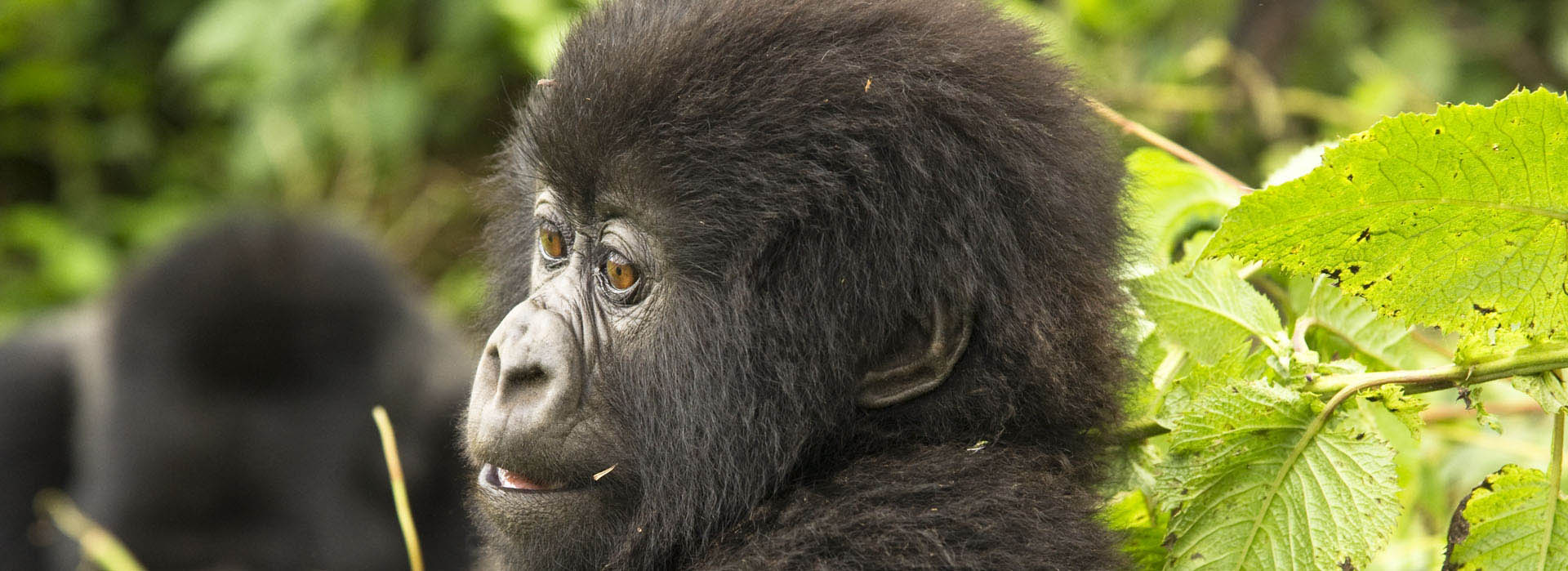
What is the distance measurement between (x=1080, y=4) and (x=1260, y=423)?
227cm

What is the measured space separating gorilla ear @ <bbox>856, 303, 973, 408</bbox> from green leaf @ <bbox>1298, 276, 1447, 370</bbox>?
411mm

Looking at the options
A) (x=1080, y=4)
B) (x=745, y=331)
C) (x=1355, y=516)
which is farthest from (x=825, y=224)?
(x=1080, y=4)

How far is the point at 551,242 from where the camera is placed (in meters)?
1.58

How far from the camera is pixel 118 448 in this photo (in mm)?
3723

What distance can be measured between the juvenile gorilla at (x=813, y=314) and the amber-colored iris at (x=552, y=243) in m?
0.09

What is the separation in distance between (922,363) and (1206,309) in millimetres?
350

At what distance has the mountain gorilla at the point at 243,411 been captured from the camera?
144 inches

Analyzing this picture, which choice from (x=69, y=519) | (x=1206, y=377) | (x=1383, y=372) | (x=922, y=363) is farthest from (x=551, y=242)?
(x=69, y=519)

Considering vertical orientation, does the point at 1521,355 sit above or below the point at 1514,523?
above

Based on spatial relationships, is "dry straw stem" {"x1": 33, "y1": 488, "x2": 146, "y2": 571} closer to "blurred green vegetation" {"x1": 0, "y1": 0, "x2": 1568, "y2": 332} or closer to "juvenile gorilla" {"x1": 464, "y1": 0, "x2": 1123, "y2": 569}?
"blurred green vegetation" {"x1": 0, "y1": 0, "x2": 1568, "y2": 332}

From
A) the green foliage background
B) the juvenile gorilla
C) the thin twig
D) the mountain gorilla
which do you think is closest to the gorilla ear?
the juvenile gorilla

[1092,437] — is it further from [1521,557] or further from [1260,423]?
[1521,557]

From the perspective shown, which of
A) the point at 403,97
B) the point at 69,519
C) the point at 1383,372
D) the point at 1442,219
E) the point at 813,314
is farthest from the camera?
the point at 403,97

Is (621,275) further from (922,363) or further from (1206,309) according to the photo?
(1206,309)
